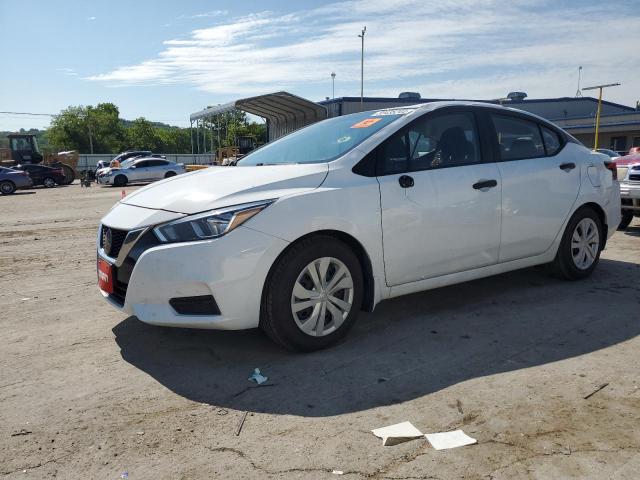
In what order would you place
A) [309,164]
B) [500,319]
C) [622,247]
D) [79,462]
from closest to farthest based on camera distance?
[79,462], [309,164], [500,319], [622,247]

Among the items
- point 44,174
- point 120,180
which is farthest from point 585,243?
point 44,174

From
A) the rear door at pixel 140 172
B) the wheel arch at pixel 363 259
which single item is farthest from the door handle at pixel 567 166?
the rear door at pixel 140 172

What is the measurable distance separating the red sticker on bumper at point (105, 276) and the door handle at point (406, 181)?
211cm

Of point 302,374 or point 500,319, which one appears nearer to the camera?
point 302,374

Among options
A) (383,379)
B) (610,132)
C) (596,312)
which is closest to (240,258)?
(383,379)

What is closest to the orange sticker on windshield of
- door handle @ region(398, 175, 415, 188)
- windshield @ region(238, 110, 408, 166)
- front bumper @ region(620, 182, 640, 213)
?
windshield @ region(238, 110, 408, 166)

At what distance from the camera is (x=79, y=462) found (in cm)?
251

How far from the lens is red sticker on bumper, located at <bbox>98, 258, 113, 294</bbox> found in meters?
3.74

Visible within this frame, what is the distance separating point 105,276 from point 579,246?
431 cm

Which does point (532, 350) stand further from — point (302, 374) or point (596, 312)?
point (302, 374)

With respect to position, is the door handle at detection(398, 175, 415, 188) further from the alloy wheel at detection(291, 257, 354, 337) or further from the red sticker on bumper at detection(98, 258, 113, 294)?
the red sticker on bumper at detection(98, 258, 113, 294)

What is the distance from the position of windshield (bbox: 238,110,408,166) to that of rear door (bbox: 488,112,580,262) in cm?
112

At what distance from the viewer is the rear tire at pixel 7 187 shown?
25125 mm

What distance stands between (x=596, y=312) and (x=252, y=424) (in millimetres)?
3127
